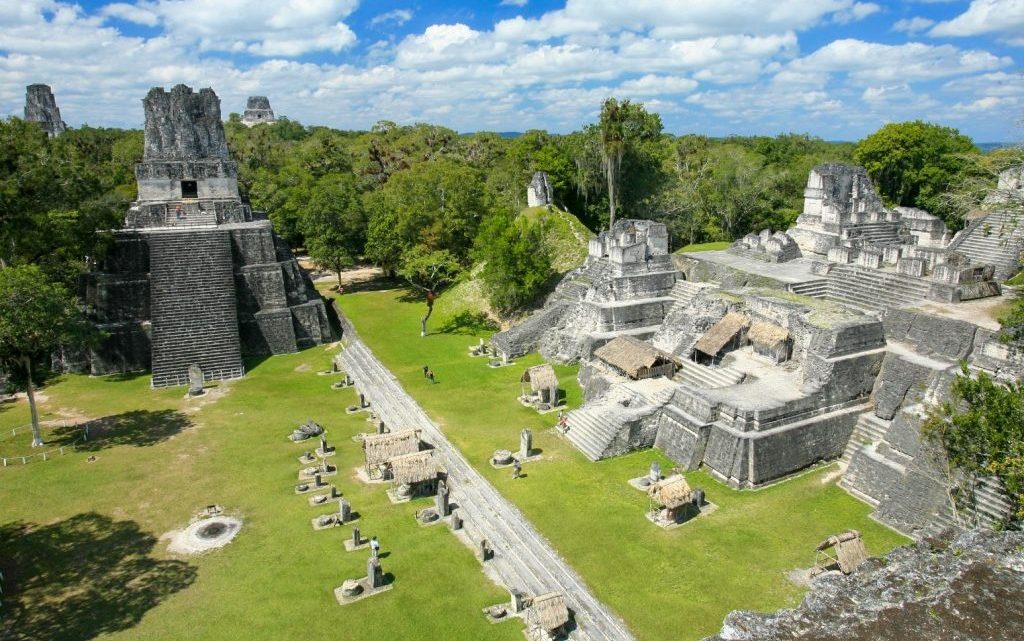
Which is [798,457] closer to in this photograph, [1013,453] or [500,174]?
[1013,453]

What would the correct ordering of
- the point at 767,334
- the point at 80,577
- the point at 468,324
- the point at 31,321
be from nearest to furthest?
1. the point at 80,577
2. the point at 31,321
3. the point at 767,334
4. the point at 468,324

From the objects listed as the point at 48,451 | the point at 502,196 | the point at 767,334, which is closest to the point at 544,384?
the point at 767,334

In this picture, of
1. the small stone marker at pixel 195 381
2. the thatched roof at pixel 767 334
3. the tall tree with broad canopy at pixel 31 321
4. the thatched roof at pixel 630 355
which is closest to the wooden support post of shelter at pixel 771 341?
the thatched roof at pixel 767 334

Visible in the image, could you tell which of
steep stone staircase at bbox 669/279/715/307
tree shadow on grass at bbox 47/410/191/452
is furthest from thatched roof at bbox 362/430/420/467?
steep stone staircase at bbox 669/279/715/307

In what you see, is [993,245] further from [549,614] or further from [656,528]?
[549,614]

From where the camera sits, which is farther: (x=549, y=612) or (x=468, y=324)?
(x=468, y=324)

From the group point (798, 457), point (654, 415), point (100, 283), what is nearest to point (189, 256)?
point (100, 283)

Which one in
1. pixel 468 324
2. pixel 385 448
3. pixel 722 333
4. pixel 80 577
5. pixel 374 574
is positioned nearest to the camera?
pixel 374 574
